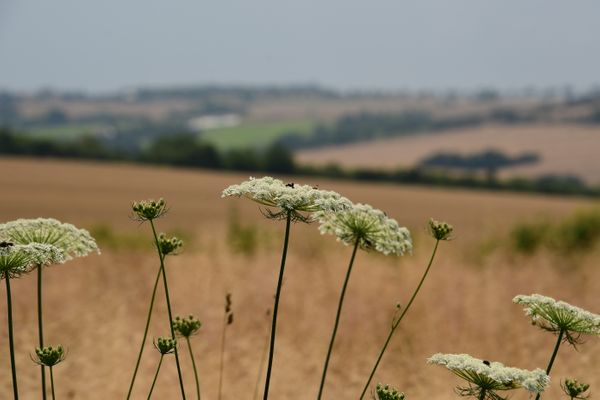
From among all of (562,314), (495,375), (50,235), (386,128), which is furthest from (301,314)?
(386,128)

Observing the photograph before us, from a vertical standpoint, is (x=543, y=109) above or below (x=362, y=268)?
above

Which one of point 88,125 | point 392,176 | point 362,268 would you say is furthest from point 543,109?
point 362,268

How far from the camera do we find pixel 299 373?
12070 millimetres

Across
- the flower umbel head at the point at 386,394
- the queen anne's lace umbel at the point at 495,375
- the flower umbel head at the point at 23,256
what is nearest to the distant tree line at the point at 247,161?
the flower umbel head at the point at 23,256

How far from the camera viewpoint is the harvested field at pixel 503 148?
10712 centimetres

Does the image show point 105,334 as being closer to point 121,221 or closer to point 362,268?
point 362,268

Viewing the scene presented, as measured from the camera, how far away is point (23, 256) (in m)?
3.86

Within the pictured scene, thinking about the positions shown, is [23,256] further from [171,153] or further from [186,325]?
[171,153]

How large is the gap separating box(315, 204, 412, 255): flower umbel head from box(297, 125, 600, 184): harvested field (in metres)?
94.1

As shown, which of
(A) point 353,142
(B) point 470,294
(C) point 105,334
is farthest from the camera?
(A) point 353,142

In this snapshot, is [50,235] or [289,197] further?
[50,235]

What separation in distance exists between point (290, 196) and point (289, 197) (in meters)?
0.02

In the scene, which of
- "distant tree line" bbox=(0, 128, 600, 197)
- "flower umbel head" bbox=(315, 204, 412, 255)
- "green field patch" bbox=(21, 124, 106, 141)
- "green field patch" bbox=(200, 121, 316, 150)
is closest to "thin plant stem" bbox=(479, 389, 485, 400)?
"flower umbel head" bbox=(315, 204, 412, 255)

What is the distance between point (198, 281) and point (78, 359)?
16.3 feet
